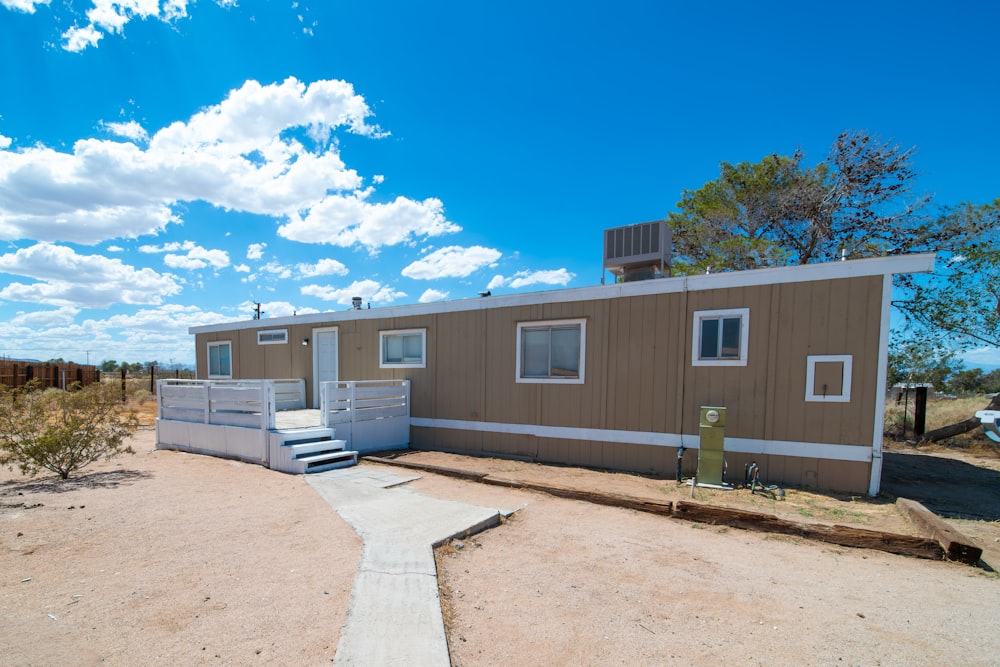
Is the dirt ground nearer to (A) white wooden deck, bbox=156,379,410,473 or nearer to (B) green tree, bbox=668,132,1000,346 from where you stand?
(A) white wooden deck, bbox=156,379,410,473

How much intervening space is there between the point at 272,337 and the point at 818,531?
11229 millimetres

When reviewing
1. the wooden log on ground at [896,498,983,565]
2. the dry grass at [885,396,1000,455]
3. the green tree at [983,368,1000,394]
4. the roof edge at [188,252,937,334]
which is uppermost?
the roof edge at [188,252,937,334]

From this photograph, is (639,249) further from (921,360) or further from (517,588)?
(921,360)

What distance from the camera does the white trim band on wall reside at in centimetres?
566

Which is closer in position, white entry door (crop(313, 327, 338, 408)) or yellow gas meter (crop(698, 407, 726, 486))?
yellow gas meter (crop(698, 407, 726, 486))

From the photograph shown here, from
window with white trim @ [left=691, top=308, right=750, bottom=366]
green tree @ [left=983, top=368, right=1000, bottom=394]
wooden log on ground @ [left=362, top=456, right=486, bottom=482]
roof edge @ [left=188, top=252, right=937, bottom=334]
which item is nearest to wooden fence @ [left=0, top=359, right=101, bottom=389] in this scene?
roof edge @ [left=188, top=252, right=937, bottom=334]

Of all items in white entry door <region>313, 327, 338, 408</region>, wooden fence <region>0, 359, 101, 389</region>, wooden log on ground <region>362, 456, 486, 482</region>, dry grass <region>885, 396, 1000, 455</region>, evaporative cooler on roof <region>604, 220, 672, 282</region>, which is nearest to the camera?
wooden log on ground <region>362, 456, 486, 482</region>

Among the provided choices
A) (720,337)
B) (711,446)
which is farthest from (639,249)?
(711,446)

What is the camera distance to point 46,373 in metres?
20.4

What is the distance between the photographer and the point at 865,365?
217 inches

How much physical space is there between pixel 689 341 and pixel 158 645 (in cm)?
612

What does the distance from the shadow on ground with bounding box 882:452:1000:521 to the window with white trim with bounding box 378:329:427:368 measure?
7.31 m

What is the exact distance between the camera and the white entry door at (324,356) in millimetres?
10320

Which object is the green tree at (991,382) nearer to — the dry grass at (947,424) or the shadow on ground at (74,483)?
the dry grass at (947,424)
